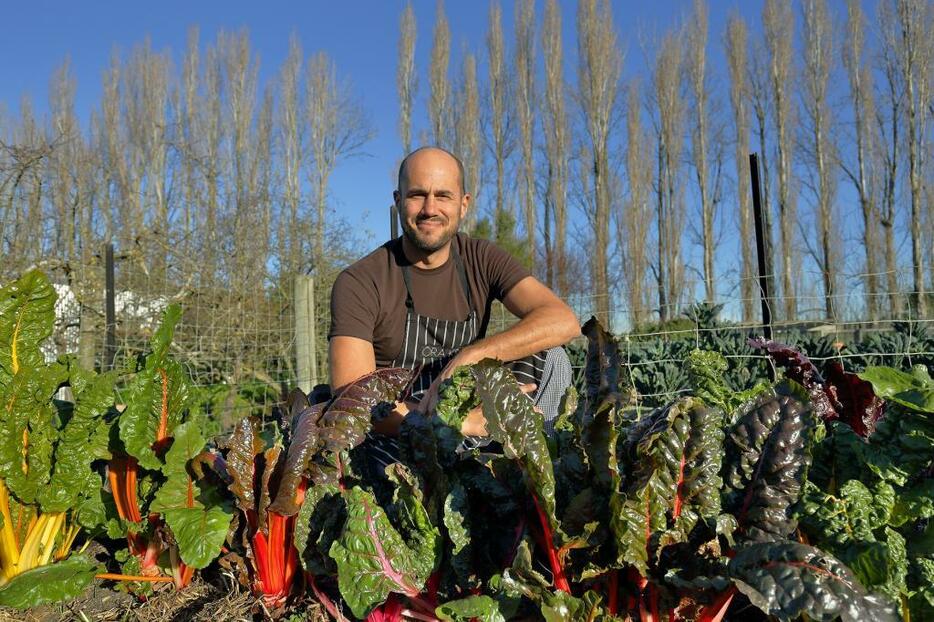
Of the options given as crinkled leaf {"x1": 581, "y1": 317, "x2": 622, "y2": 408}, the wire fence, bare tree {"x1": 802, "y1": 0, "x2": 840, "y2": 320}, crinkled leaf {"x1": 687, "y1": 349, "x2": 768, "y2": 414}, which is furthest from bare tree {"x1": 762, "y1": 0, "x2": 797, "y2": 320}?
crinkled leaf {"x1": 581, "y1": 317, "x2": 622, "y2": 408}

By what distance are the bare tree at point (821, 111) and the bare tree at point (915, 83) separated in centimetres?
226

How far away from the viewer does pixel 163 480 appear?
6.52 feet

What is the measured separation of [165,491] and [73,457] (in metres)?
0.37

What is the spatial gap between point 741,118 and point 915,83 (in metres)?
5.16

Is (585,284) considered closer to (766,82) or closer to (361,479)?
(766,82)

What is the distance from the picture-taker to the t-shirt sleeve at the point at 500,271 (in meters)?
2.73

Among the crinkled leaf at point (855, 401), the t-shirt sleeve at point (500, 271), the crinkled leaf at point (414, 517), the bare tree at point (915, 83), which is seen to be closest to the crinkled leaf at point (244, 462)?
the crinkled leaf at point (414, 517)

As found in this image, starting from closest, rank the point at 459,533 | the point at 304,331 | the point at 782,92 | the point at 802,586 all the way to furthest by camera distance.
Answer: the point at 802,586, the point at 459,533, the point at 304,331, the point at 782,92

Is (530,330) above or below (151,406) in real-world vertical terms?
above

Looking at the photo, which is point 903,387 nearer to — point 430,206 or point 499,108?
point 430,206

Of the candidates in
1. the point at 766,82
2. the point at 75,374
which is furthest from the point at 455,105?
the point at 75,374

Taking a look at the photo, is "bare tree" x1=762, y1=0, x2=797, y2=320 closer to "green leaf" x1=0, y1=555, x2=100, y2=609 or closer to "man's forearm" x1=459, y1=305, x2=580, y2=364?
"man's forearm" x1=459, y1=305, x2=580, y2=364

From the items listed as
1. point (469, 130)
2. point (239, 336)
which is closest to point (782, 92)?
point (469, 130)

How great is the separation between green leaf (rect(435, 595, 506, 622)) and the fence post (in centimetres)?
371
